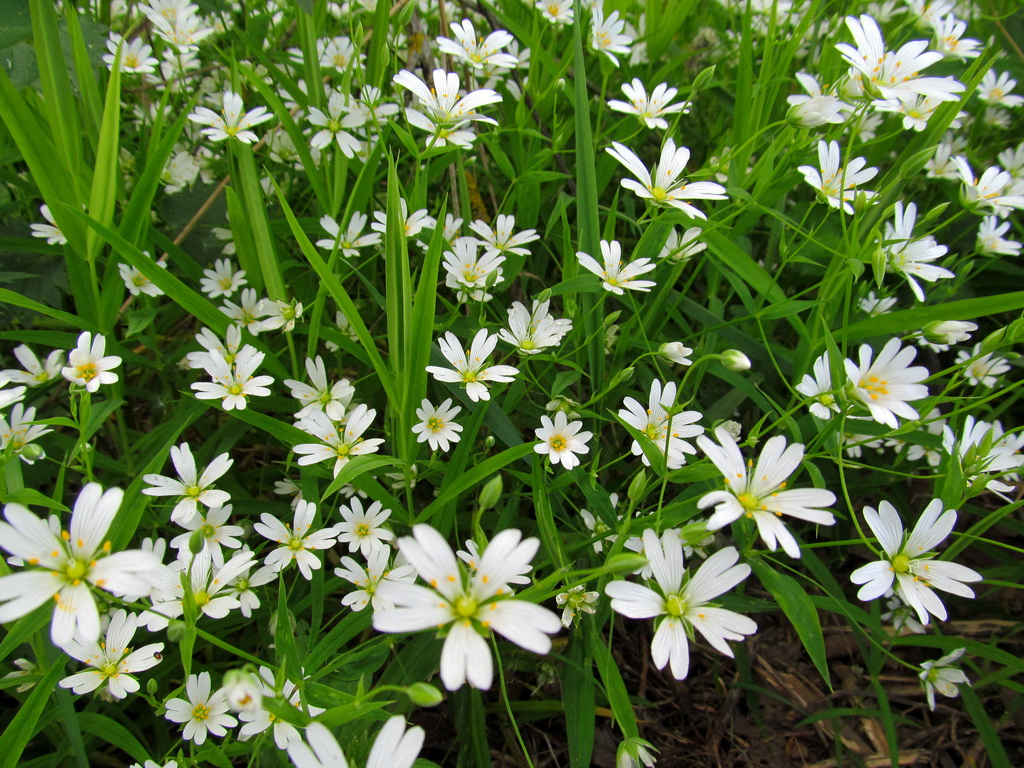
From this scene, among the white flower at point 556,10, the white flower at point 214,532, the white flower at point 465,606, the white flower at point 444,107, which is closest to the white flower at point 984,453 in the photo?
the white flower at point 465,606

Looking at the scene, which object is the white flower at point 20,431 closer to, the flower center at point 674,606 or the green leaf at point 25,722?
the green leaf at point 25,722

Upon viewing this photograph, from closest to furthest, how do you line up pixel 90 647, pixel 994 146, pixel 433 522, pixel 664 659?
pixel 664 659 < pixel 90 647 < pixel 433 522 < pixel 994 146

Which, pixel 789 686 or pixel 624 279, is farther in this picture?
pixel 789 686

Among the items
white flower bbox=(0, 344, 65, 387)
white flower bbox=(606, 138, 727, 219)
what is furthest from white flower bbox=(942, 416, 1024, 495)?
white flower bbox=(0, 344, 65, 387)

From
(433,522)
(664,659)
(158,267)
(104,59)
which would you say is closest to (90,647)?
(433,522)

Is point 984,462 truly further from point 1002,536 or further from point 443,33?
point 443,33

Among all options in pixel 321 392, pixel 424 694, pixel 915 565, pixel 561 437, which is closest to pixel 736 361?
pixel 561 437
